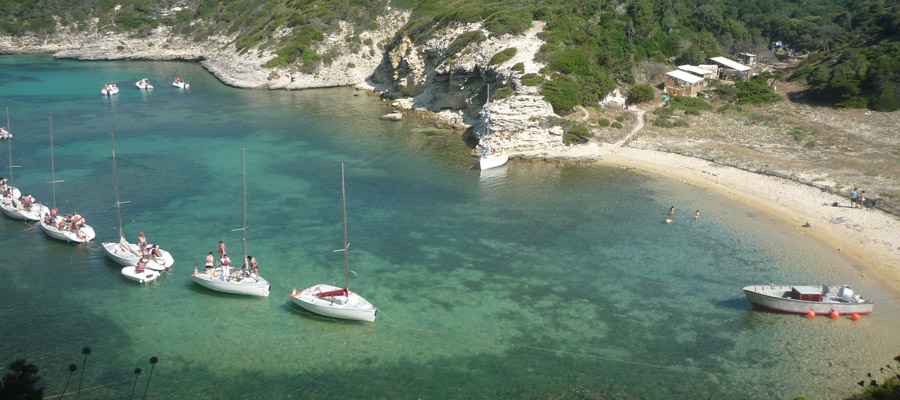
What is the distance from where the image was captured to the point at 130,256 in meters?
32.1

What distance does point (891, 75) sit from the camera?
6041 centimetres

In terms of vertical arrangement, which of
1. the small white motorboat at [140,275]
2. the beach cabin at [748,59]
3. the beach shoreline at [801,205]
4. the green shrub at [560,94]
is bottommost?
the small white motorboat at [140,275]

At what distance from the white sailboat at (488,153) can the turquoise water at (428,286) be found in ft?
3.27

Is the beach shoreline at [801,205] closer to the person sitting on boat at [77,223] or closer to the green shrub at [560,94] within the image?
the green shrub at [560,94]

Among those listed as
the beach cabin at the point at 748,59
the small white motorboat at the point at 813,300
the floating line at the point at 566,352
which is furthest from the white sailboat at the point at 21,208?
the beach cabin at the point at 748,59

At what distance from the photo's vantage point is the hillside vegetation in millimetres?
63125

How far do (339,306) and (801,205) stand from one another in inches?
1316

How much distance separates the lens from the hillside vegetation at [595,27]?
63125 millimetres

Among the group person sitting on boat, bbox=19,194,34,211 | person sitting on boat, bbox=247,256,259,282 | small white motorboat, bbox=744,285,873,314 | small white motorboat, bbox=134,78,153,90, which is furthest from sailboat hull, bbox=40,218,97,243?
small white motorboat, bbox=134,78,153,90

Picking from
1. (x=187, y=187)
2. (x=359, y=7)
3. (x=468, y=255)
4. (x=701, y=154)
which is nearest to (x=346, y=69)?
(x=359, y=7)

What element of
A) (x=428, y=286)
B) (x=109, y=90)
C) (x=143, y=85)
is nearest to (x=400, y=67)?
(x=143, y=85)

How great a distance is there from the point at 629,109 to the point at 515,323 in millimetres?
44363

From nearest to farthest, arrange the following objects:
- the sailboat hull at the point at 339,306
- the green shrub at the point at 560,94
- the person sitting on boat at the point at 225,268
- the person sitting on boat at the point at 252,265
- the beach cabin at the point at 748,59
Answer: the sailboat hull at the point at 339,306 → the person sitting on boat at the point at 225,268 → the person sitting on boat at the point at 252,265 → the green shrub at the point at 560,94 → the beach cabin at the point at 748,59

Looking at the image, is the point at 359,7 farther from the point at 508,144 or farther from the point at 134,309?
the point at 134,309
